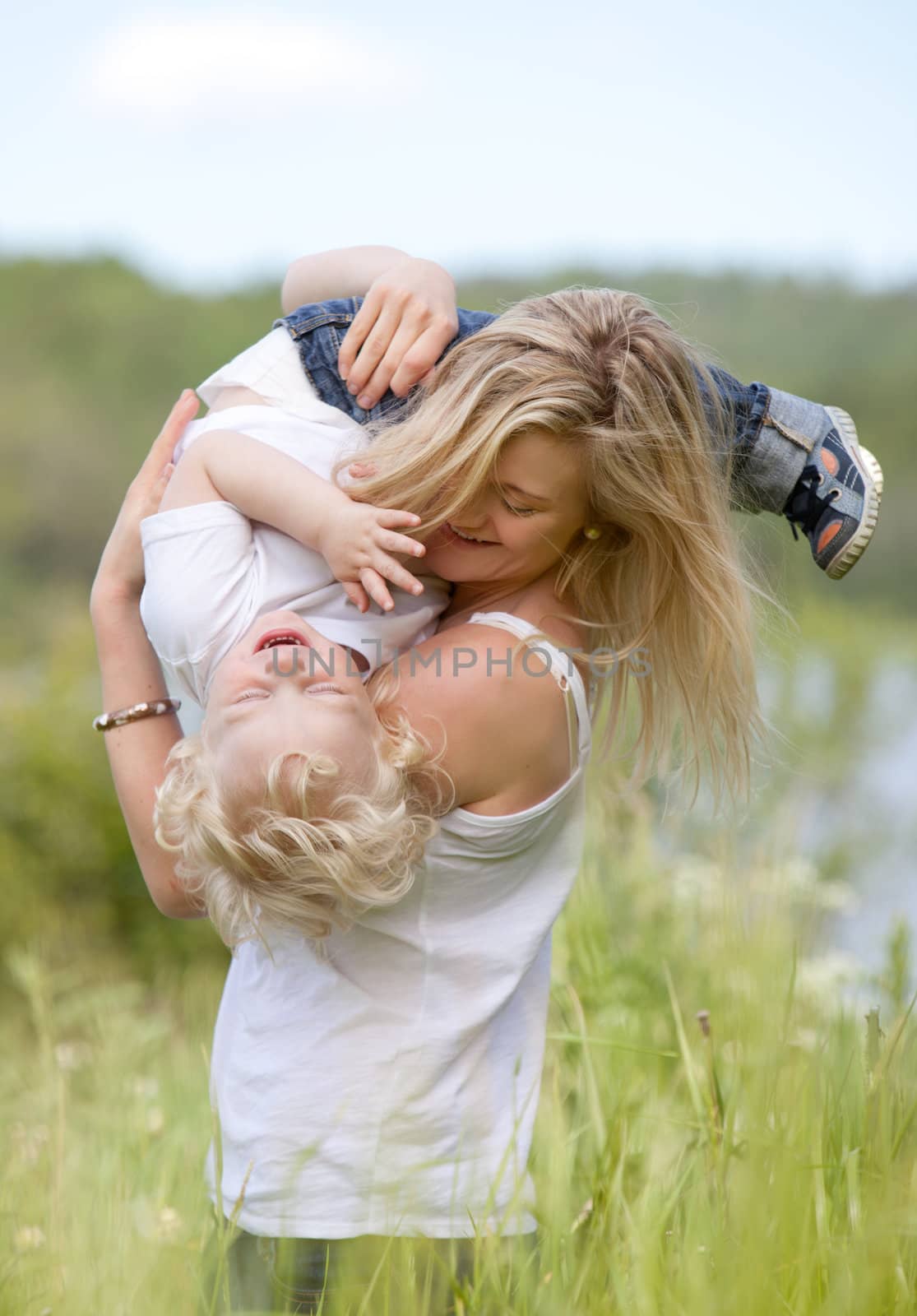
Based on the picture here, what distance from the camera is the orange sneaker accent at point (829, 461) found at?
5.08ft

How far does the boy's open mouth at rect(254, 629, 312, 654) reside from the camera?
4.59 ft

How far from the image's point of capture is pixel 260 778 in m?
1.34

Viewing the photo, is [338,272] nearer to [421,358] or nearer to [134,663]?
[421,358]

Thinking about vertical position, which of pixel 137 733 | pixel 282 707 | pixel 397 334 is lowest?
pixel 137 733

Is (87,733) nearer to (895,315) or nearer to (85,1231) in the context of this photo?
(85,1231)

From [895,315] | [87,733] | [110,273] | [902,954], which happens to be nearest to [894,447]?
[895,315]

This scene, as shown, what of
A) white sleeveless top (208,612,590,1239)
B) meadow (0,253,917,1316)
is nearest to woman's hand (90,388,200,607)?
white sleeveless top (208,612,590,1239)

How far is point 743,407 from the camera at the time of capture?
1.54 meters

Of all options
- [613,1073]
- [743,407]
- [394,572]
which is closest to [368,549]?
[394,572]

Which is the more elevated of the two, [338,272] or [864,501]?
[338,272]

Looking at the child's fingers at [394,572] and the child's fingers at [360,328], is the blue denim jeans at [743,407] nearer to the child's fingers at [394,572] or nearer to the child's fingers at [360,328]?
the child's fingers at [360,328]

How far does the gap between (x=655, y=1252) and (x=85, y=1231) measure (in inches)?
34.8

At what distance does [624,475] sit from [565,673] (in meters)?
0.25

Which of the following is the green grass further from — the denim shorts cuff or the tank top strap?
the denim shorts cuff
